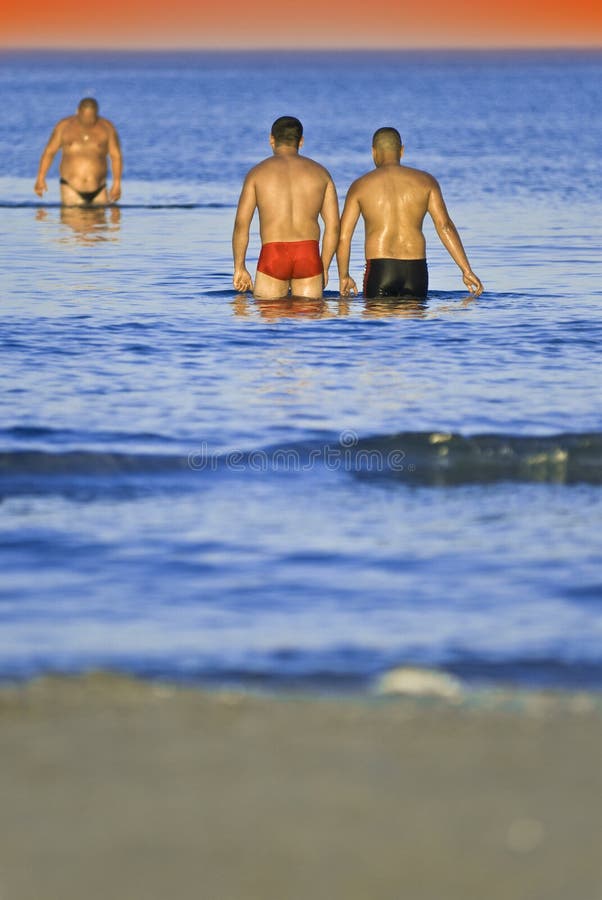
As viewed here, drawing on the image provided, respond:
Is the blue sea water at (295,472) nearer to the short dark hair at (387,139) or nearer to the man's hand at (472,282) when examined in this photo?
the man's hand at (472,282)

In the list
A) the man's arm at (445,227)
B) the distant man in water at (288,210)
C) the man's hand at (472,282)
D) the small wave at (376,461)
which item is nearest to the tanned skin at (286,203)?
the distant man in water at (288,210)

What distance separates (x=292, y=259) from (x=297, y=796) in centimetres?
809

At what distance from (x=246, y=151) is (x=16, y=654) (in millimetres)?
32994

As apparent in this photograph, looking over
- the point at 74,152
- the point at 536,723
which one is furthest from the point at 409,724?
the point at 74,152

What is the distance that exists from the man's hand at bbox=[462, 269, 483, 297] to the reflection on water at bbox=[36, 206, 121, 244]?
5.92 m

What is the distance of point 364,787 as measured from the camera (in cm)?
312

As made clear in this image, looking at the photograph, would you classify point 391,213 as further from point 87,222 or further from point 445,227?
point 87,222

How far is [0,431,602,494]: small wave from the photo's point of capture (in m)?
6.68

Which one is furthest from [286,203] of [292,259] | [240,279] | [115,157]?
[115,157]

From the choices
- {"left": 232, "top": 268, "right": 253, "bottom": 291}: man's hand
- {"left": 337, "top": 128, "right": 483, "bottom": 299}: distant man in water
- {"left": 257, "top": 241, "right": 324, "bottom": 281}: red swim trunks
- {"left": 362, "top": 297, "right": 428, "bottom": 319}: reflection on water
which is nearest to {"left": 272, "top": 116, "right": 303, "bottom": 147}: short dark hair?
{"left": 337, "top": 128, "right": 483, "bottom": 299}: distant man in water

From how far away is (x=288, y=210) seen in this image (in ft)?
35.1

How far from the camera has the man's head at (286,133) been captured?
10609mm

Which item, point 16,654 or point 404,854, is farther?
point 16,654

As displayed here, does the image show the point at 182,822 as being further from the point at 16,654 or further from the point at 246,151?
the point at 246,151
